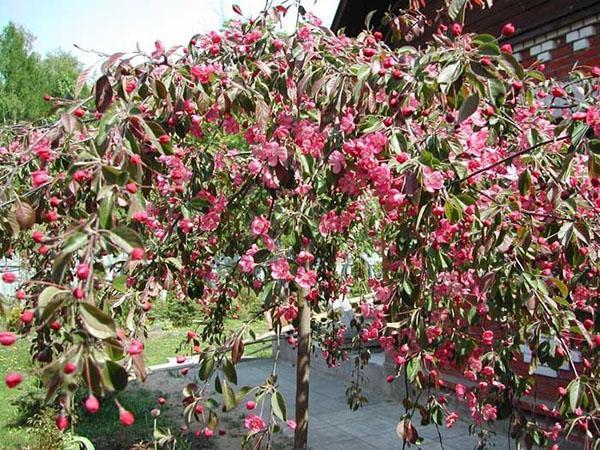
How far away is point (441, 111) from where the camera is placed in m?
2.23

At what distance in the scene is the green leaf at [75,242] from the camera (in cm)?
114

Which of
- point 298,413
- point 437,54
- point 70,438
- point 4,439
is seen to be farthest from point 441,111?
point 4,439

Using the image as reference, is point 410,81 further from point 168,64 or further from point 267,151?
point 168,64

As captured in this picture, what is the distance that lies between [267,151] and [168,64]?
454mm

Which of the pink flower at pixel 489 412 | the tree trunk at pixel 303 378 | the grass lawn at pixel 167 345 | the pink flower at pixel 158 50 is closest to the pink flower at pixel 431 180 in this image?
the pink flower at pixel 158 50

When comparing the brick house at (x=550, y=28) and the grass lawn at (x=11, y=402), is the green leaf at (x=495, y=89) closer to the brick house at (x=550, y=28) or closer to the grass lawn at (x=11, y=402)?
the brick house at (x=550, y=28)

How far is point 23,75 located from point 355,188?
35.2 m

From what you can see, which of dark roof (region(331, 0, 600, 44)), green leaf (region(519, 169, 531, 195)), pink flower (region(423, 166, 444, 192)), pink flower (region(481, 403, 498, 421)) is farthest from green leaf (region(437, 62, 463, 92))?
dark roof (region(331, 0, 600, 44))

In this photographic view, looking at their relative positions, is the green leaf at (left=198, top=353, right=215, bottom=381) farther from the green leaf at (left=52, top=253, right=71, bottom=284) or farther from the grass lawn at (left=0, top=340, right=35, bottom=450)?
the grass lawn at (left=0, top=340, right=35, bottom=450)

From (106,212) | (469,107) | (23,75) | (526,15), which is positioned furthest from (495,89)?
(23,75)

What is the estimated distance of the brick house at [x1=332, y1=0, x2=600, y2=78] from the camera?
163 inches

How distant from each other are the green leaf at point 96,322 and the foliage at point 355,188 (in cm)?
8

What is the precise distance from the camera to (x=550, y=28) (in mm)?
4438

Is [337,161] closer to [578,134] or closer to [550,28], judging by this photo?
[578,134]
